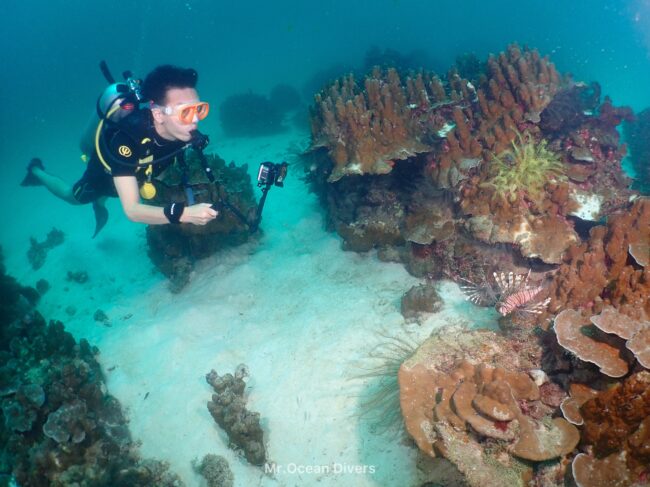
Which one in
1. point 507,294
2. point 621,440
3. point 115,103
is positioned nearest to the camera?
point 621,440

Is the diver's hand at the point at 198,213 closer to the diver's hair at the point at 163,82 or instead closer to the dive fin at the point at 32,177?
the diver's hair at the point at 163,82

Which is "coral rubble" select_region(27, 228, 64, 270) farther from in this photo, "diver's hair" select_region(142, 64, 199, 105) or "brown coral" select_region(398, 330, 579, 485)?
"brown coral" select_region(398, 330, 579, 485)

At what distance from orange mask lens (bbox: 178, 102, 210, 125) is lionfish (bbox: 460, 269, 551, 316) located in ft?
13.2

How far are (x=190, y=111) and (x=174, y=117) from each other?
19 cm

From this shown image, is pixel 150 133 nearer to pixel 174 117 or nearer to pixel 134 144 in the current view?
pixel 134 144

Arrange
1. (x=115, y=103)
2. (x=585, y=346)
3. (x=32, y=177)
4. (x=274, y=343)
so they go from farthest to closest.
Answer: (x=32, y=177)
(x=274, y=343)
(x=115, y=103)
(x=585, y=346)

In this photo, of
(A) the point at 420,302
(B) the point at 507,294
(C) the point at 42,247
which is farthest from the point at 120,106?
(C) the point at 42,247

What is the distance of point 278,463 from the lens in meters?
4.07

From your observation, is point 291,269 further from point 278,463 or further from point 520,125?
point 520,125

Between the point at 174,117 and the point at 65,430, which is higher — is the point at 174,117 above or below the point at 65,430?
above

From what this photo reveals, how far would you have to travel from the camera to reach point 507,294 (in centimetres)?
448

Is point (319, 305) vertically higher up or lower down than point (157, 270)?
higher up

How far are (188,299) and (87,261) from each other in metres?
5.28

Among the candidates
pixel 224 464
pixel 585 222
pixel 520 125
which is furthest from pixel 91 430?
pixel 520 125
